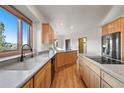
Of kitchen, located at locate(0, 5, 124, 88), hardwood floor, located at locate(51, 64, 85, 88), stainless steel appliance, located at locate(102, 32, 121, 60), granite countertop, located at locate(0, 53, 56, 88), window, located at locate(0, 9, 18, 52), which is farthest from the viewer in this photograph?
stainless steel appliance, located at locate(102, 32, 121, 60)

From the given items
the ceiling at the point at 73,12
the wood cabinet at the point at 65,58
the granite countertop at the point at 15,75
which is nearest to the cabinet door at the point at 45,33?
the ceiling at the point at 73,12

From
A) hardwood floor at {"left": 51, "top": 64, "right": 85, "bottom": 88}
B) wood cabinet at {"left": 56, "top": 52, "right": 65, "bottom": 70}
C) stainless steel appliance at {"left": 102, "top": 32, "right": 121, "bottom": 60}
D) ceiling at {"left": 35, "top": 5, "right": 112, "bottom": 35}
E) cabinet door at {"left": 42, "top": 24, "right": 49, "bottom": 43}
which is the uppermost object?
ceiling at {"left": 35, "top": 5, "right": 112, "bottom": 35}

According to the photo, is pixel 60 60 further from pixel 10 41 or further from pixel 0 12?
pixel 0 12

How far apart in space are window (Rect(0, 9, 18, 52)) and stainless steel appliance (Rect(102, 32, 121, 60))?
10.3 ft

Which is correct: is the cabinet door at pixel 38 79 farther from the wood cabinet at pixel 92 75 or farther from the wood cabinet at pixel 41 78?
the wood cabinet at pixel 92 75

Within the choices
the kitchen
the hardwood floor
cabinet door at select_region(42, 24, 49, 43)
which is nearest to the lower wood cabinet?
the kitchen

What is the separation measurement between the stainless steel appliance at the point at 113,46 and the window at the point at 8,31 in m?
3.14

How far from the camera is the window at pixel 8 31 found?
9.80 feet

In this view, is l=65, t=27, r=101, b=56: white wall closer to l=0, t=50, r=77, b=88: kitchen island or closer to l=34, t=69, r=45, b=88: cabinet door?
l=34, t=69, r=45, b=88: cabinet door

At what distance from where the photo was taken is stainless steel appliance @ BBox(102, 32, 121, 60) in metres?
4.79

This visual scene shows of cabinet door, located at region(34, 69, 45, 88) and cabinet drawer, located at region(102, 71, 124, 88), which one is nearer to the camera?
cabinet drawer, located at region(102, 71, 124, 88)

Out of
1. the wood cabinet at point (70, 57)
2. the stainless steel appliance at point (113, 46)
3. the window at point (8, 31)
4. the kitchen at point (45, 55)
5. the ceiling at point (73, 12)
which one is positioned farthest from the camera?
the wood cabinet at point (70, 57)

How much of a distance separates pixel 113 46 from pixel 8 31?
3.47 metres

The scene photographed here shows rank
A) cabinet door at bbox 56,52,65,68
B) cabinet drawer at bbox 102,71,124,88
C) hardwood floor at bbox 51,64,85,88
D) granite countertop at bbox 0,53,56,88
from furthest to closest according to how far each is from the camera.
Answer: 1. cabinet door at bbox 56,52,65,68
2. hardwood floor at bbox 51,64,85,88
3. cabinet drawer at bbox 102,71,124,88
4. granite countertop at bbox 0,53,56,88
